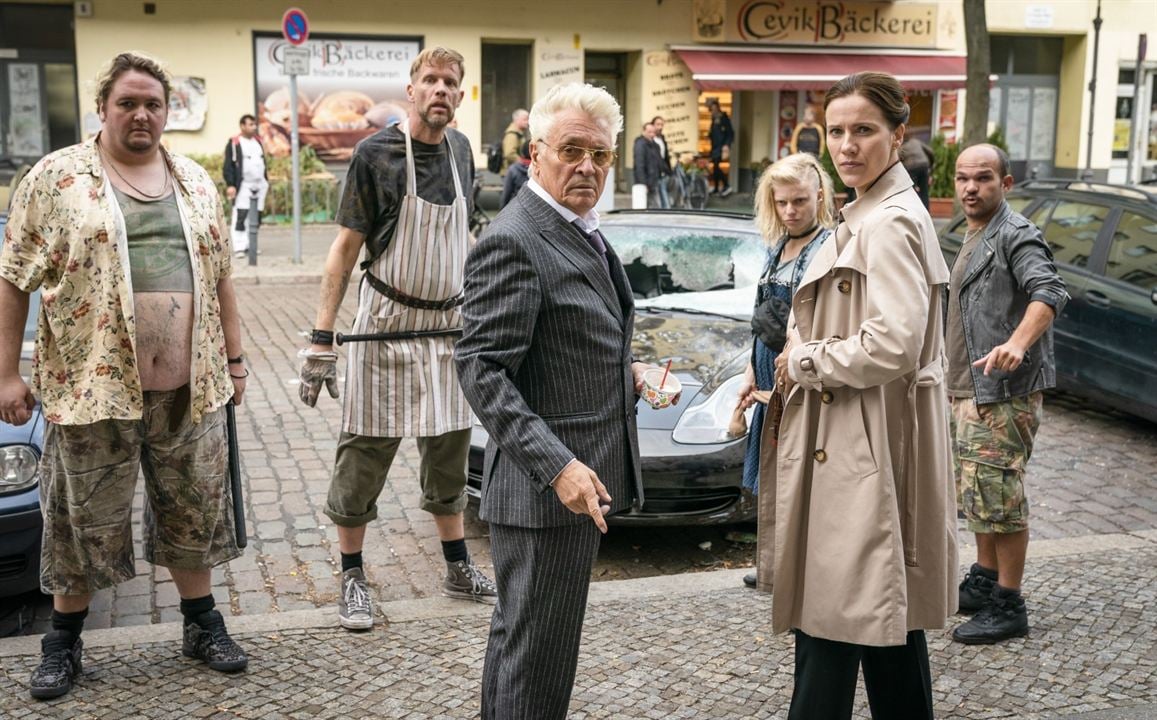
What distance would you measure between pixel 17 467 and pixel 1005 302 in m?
3.78

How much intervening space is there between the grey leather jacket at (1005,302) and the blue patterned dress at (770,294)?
0.62m

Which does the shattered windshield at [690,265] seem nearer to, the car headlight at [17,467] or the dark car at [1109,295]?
the dark car at [1109,295]

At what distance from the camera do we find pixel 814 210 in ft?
15.3

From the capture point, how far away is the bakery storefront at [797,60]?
83.7 ft

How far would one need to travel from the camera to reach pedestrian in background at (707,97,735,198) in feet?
86.1

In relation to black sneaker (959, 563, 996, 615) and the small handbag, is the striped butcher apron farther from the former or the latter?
black sneaker (959, 563, 996, 615)

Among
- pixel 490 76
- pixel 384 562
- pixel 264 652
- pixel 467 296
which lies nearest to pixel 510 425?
pixel 467 296

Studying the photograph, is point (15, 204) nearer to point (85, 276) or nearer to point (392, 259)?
point (85, 276)

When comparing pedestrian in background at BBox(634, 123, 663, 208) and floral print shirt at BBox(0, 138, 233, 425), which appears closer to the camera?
floral print shirt at BBox(0, 138, 233, 425)

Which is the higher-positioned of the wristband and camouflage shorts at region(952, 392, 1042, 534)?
the wristband

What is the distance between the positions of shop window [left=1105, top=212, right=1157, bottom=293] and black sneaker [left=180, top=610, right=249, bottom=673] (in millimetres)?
6154

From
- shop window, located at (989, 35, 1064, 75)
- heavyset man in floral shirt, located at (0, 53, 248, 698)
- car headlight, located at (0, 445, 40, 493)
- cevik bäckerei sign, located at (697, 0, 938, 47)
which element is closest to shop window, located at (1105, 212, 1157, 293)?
heavyset man in floral shirt, located at (0, 53, 248, 698)

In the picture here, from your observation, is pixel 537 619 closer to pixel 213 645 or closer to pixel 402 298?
pixel 213 645

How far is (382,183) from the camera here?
14.8ft
